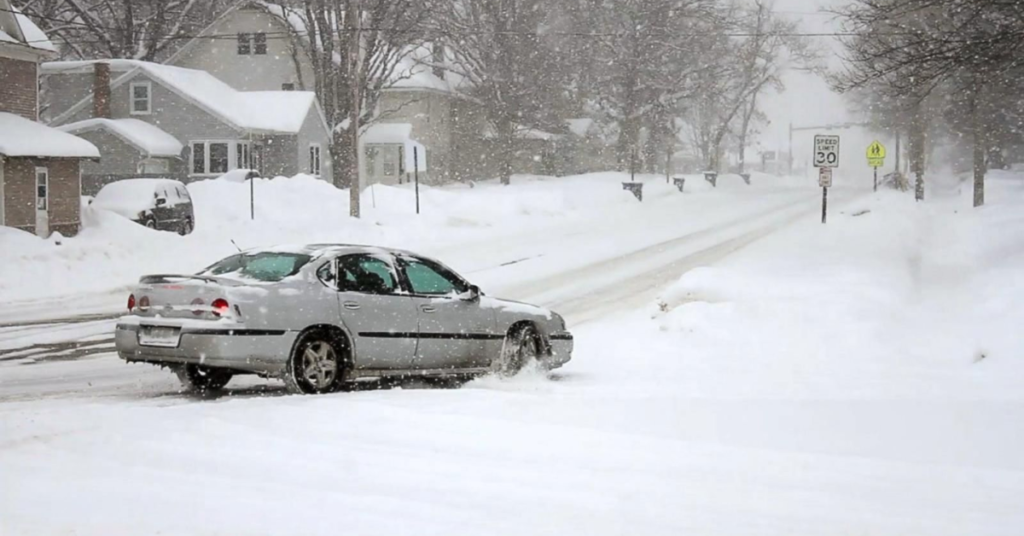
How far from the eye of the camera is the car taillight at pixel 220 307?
958cm

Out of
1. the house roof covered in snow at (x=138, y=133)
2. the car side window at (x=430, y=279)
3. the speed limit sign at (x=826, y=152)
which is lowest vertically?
the car side window at (x=430, y=279)

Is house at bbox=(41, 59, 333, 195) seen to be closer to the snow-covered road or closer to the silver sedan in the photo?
the snow-covered road


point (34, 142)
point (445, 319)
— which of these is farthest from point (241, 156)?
point (445, 319)

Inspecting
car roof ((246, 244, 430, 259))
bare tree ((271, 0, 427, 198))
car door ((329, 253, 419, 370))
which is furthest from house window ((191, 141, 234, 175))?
car door ((329, 253, 419, 370))

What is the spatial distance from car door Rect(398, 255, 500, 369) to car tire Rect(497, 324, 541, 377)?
0.81 ft

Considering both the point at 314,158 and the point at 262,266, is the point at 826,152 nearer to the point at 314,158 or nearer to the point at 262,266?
the point at 262,266

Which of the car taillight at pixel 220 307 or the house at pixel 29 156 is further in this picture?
the house at pixel 29 156

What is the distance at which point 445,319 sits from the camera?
36.8 feet

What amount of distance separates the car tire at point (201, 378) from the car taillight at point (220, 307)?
32.1 inches

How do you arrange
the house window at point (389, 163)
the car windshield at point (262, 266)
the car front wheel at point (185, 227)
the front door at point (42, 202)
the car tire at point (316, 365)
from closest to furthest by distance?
the car tire at point (316, 365) < the car windshield at point (262, 266) < the front door at point (42, 202) < the car front wheel at point (185, 227) < the house window at point (389, 163)

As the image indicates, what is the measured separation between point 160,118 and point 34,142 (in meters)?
18.8

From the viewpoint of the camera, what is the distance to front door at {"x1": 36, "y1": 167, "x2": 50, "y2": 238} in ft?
98.7

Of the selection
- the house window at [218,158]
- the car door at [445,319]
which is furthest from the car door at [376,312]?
the house window at [218,158]

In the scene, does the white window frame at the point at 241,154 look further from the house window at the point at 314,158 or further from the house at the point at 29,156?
the house at the point at 29,156
